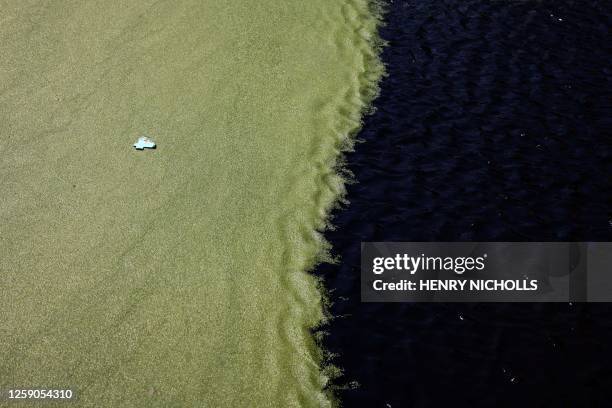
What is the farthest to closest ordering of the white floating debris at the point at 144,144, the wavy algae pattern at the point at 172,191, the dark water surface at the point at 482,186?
the white floating debris at the point at 144,144, the dark water surface at the point at 482,186, the wavy algae pattern at the point at 172,191

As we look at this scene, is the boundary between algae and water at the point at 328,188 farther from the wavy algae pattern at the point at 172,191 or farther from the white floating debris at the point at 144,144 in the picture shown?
the white floating debris at the point at 144,144

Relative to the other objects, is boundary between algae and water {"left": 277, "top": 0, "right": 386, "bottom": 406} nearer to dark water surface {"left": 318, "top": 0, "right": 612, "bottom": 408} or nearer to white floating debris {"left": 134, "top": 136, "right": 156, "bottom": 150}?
dark water surface {"left": 318, "top": 0, "right": 612, "bottom": 408}

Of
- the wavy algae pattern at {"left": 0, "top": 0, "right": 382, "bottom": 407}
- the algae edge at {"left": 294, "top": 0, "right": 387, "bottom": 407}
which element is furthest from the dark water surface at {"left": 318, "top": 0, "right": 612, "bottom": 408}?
the wavy algae pattern at {"left": 0, "top": 0, "right": 382, "bottom": 407}

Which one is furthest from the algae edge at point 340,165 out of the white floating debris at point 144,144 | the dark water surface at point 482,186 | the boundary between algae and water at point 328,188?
the white floating debris at point 144,144

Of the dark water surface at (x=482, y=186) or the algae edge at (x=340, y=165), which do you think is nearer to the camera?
the dark water surface at (x=482, y=186)

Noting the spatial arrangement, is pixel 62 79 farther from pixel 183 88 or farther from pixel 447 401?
A: pixel 447 401

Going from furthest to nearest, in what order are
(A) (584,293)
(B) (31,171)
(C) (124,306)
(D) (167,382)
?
(B) (31,171)
(A) (584,293)
(C) (124,306)
(D) (167,382)

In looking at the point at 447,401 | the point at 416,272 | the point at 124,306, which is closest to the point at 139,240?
the point at 124,306

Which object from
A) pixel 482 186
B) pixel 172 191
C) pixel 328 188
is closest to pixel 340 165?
pixel 328 188
